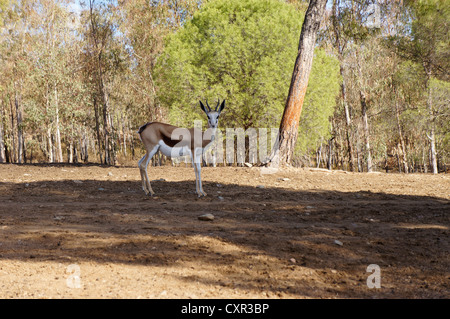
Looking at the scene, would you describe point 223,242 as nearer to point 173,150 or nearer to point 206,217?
point 206,217

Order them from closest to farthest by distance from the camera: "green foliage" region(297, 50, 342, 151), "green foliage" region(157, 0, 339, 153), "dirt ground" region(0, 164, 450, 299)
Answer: "dirt ground" region(0, 164, 450, 299) → "green foliage" region(157, 0, 339, 153) → "green foliage" region(297, 50, 342, 151)

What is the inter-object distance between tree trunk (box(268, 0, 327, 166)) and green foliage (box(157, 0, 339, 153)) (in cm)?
732

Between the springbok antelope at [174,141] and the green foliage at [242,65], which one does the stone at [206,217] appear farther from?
the green foliage at [242,65]

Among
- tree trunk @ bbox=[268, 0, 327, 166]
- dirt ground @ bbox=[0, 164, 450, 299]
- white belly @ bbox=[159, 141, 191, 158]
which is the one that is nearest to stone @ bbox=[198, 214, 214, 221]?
dirt ground @ bbox=[0, 164, 450, 299]

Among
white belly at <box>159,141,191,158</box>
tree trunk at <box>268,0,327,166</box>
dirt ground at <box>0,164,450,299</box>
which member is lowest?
dirt ground at <box>0,164,450,299</box>

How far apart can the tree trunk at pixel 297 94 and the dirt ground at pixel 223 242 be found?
2818 millimetres

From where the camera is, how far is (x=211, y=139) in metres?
10.1

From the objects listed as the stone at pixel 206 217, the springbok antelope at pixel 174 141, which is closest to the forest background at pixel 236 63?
the springbok antelope at pixel 174 141

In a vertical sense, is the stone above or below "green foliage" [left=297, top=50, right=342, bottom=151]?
below

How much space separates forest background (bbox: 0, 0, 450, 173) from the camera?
22594mm

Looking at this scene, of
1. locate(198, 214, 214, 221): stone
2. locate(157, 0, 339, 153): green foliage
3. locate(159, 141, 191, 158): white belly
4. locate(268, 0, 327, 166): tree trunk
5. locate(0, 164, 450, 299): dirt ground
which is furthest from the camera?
locate(157, 0, 339, 153): green foliage

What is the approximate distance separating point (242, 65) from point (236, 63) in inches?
22.9

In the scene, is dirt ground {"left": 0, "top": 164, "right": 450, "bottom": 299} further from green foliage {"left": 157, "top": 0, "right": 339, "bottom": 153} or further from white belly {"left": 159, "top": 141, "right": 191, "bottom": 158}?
green foliage {"left": 157, "top": 0, "right": 339, "bottom": 153}

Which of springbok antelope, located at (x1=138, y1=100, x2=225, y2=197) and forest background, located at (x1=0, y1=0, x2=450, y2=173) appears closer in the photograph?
springbok antelope, located at (x1=138, y1=100, x2=225, y2=197)
